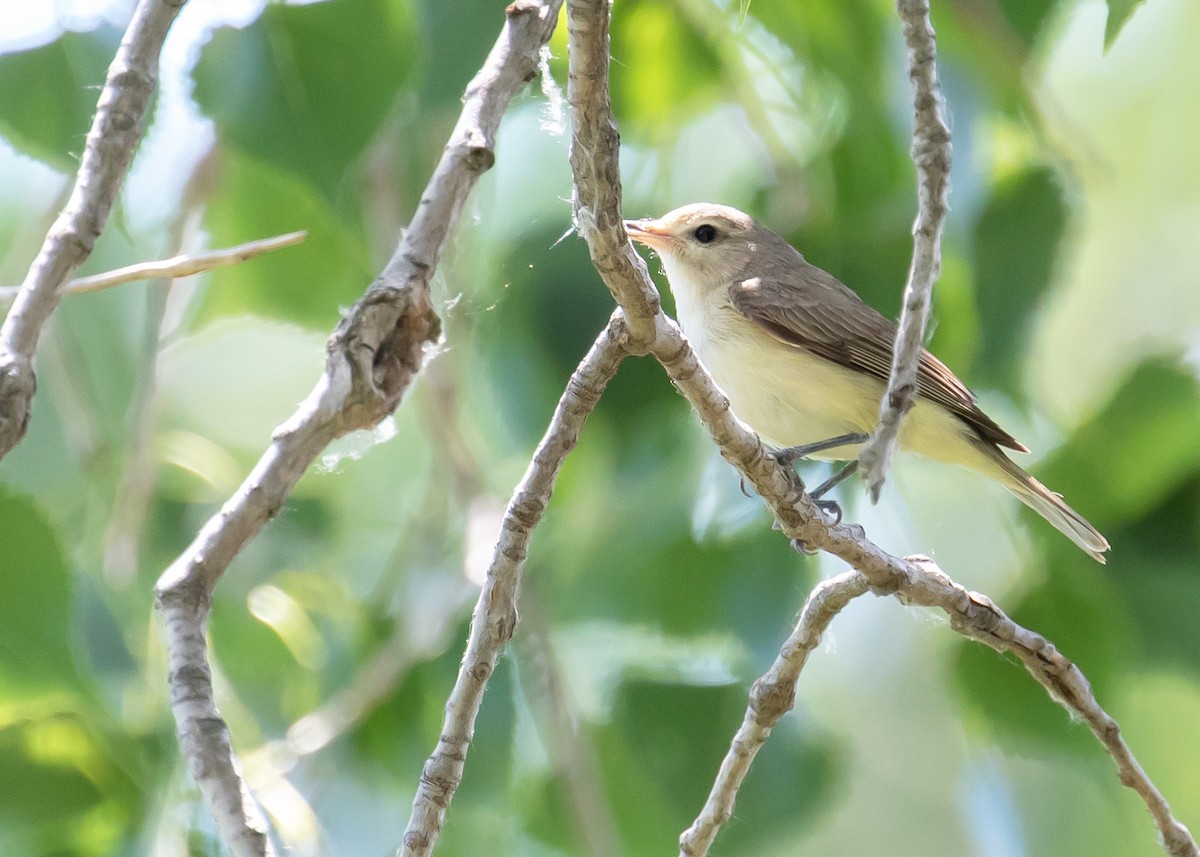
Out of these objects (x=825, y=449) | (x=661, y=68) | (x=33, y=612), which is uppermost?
(x=661, y=68)

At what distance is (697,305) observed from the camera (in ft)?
13.9

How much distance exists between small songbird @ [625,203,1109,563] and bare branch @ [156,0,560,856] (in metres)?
2.01

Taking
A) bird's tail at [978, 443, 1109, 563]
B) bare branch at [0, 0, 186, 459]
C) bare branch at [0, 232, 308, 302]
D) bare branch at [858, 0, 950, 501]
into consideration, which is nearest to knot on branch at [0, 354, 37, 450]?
bare branch at [0, 0, 186, 459]

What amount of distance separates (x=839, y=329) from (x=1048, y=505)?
2.86 feet

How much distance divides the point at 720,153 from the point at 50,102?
2.46 meters

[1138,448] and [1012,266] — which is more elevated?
[1012,266]

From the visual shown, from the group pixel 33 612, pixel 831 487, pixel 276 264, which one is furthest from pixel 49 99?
pixel 831 487

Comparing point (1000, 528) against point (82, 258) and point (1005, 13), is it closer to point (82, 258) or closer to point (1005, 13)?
point (1005, 13)

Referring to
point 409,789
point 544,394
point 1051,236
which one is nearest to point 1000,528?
point 1051,236

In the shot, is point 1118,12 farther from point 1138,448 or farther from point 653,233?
point 653,233

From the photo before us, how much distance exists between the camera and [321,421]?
145 centimetres

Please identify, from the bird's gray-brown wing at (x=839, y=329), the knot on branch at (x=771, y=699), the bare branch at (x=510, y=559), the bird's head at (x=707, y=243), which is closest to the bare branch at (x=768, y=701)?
the knot on branch at (x=771, y=699)

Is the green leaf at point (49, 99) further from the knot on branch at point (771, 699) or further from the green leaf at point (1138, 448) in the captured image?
the green leaf at point (1138, 448)

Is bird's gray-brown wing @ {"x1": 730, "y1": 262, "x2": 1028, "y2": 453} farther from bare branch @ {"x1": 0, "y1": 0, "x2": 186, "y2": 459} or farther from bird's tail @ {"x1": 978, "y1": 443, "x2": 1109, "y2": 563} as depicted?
bare branch @ {"x1": 0, "y1": 0, "x2": 186, "y2": 459}
